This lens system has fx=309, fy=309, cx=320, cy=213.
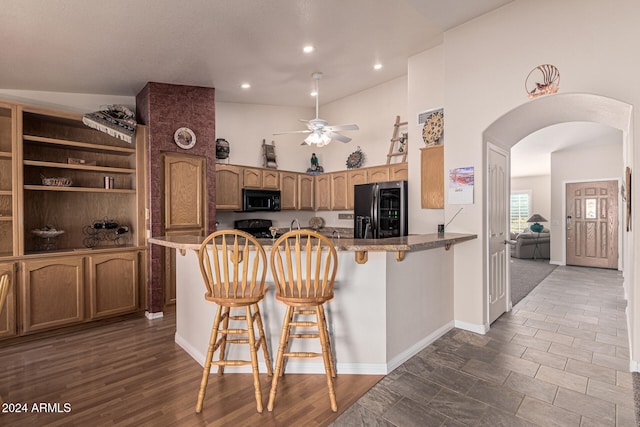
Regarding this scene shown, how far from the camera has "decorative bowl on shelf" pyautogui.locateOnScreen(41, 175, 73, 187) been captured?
11.2ft

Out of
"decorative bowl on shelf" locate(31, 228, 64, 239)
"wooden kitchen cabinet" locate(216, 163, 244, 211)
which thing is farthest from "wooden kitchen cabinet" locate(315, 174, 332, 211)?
"decorative bowl on shelf" locate(31, 228, 64, 239)

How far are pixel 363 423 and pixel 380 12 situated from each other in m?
3.36

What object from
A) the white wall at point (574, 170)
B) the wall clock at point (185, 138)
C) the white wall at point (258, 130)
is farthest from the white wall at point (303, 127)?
the white wall at point (574, 170)

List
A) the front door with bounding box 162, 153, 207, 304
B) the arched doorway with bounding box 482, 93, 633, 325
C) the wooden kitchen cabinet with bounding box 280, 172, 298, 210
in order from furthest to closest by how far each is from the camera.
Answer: the wooden kitchen cabinet with bounding box 280, 172, 298, 210 → the front door with bounding box 162, 153, 207, 304 → the arched doorway with bounding box 482, 93, 633, 325

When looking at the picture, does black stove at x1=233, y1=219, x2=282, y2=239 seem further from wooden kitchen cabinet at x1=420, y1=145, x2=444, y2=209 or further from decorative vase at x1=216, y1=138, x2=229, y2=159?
wooden kitchen cabinet at x1=420, y1=145, x2=444, y2=209

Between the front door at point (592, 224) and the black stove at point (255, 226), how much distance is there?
690 cm

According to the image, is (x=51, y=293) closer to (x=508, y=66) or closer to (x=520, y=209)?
(x=508, y=66)

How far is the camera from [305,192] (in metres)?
5.88

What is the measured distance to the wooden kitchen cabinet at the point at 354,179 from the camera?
5142 mm

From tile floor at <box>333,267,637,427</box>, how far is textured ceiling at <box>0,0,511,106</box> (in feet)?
10.4

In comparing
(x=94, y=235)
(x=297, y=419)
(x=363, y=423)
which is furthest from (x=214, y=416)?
(x=94, y=235)

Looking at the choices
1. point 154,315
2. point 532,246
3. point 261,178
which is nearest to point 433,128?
point 261,178

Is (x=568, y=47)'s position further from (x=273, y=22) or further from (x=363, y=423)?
(x=363, y=423)

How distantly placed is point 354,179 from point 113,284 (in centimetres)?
373
